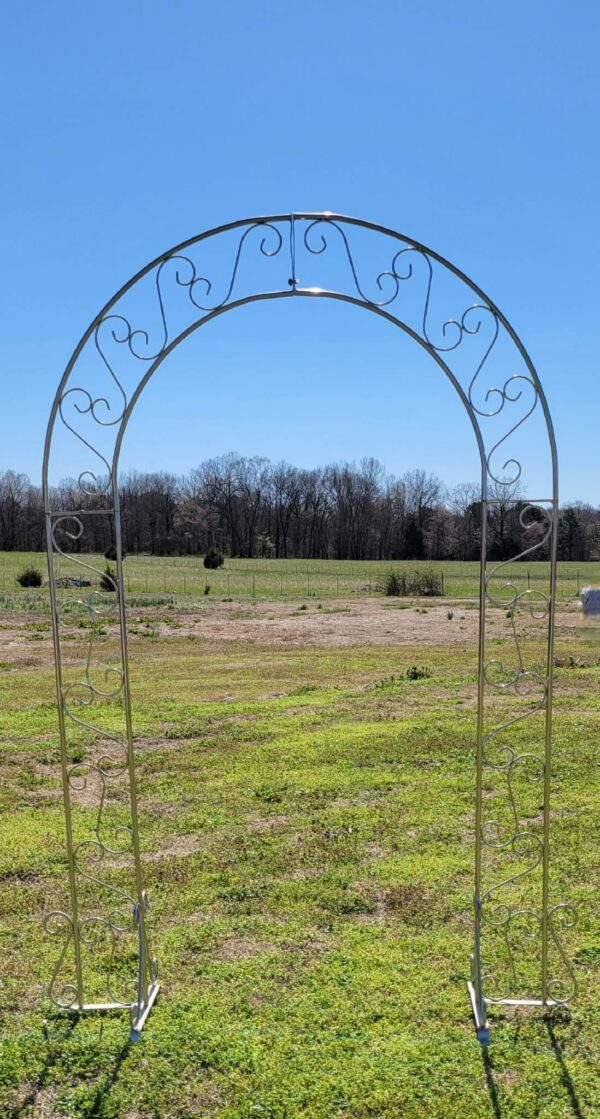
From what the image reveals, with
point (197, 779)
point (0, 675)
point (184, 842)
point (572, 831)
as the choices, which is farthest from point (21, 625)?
point (572, 831)

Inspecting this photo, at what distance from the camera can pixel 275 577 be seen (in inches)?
1704

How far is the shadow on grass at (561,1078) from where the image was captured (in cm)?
334

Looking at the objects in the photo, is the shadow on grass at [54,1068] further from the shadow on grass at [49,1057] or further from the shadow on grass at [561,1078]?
the shadow on grass at [561,1078]

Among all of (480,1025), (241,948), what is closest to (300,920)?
(241,948)

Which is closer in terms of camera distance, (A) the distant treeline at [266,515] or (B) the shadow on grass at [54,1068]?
(B) the shadow on grass at [54,1068]

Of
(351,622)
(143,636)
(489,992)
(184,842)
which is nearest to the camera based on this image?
(489,992)

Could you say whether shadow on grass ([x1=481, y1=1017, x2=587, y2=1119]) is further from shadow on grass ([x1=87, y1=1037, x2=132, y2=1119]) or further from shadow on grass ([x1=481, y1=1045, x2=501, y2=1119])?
shadow on grass ([x1=87, y1=1037, x2=132, y2=1119])

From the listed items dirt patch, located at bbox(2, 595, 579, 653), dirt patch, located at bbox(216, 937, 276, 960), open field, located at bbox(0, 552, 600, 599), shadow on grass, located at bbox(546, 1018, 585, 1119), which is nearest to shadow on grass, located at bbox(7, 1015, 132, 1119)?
dirt patch, located at bbox(216, 937, 276, 960)

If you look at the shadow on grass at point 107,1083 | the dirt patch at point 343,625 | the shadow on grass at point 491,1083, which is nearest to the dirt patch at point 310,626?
the dirt patch at point 343,625

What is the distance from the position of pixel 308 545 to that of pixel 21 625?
4664cm

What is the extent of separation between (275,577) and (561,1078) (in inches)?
1569

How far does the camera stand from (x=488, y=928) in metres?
4.99

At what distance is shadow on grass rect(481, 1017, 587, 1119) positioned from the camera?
11.0 feet

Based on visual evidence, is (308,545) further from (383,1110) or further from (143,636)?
(383,1110)
